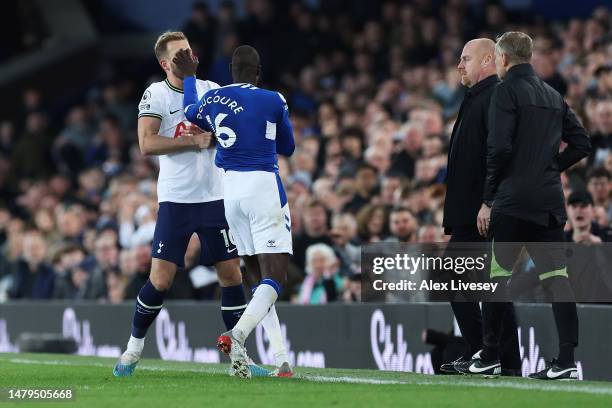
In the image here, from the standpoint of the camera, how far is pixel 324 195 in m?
15.1

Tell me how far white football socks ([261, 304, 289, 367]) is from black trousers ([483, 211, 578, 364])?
141 centimetres

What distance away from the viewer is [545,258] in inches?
336

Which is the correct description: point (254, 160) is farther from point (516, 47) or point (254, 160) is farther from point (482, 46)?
point (516, 47)

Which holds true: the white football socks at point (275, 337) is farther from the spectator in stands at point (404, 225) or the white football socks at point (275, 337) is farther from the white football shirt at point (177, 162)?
the spectator in stands at point (404, 225)

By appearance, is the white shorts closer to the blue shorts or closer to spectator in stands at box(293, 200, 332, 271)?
the blue shorts

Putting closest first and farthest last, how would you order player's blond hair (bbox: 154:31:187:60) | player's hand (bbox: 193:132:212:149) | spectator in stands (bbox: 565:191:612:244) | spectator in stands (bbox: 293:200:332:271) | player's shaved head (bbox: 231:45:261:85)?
player's shaved head (bbox: 231:45:261:85), player's hand (bbox: 193:132:212:149), player's blond hair (bbox: 154:31:187:60), spectator in stands (bbox: 565:191:612:244), spectator in stands (bbox: 293:200:332:271)

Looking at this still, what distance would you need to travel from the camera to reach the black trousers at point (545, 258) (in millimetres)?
8469

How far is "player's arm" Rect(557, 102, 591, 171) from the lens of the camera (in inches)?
340

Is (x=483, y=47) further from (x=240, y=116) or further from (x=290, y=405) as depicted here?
(x=290, y=405)

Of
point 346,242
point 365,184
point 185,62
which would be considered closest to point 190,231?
point 185,62

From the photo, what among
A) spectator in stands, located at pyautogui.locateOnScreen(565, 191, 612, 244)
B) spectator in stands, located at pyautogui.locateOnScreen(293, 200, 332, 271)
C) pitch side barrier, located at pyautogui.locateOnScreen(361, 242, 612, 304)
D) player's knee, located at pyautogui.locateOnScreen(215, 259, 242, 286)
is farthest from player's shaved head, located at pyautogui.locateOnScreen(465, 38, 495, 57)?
spectator in stands, located at pyautogui.locateOnScreen(293, 200, 332, 271)

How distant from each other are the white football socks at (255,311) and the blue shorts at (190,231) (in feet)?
2.72

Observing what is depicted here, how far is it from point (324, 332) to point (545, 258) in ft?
15.6

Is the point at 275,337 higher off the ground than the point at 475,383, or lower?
higher
